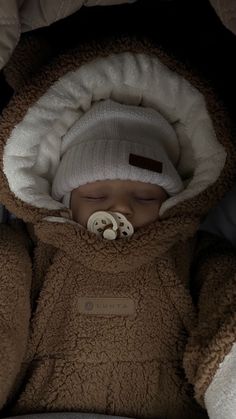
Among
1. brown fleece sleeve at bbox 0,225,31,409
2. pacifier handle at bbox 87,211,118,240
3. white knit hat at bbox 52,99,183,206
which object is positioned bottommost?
brown fleece sleeve at bbox 0,225,31,409

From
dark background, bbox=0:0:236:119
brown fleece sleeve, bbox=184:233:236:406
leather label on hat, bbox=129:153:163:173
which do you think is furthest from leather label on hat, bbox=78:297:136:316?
dark background, bbox=0:0:236:119

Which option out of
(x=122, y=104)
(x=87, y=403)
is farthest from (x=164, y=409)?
(x=122, y=104)

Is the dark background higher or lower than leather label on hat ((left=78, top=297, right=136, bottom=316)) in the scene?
higher

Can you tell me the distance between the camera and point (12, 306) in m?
1.02

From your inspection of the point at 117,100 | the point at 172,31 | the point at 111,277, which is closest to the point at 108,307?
the point at 111,277

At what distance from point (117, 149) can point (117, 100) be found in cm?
13

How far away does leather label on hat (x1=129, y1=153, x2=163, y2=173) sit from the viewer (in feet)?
3.72

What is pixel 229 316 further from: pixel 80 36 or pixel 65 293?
pixel 80 36

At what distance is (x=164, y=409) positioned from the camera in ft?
3.38

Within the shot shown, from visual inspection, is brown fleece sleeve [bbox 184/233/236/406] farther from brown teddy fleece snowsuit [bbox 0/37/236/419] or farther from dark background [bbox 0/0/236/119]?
dark background [bbox 0/0/236/119]

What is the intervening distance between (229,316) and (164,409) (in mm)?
204

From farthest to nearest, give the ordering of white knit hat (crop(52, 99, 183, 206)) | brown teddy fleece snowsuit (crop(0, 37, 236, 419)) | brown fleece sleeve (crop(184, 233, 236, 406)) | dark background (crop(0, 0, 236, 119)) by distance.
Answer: dark background (crop(0, 0, 236, 119))
white knit hat (crop(52, 99, 183, 206))
brown teddy fleece snowsuit (crop(0, 37, 236, 419))
brown fleece sleeve (crop(184, 233, 236, 406))

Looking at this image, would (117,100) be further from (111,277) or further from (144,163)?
(111,277)

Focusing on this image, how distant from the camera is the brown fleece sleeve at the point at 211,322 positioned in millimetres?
899
